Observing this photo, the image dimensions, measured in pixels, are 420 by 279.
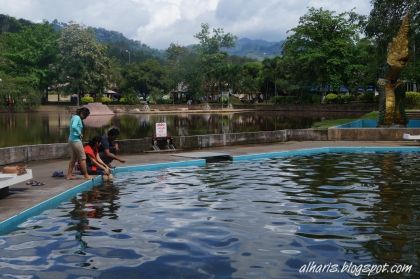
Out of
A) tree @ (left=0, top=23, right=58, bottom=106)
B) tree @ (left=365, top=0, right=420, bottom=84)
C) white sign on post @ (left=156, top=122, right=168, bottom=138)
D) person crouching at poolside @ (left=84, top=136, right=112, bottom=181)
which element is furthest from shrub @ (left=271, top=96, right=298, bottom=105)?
person crouching at poolside @ (left=84, top=136, right=112, bottom=181)

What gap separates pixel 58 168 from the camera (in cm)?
1600

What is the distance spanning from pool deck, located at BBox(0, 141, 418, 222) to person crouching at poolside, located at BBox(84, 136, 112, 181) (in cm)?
59

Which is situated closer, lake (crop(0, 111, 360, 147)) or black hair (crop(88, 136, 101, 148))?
black hair (crop(88, 136, 101, 148))

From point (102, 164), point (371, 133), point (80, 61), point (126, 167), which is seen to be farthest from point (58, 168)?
point (80, 61)

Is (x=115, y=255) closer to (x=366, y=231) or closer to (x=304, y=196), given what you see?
(x=366, y=231)

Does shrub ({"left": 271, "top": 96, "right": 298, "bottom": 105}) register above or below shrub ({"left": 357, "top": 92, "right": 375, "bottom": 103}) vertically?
above

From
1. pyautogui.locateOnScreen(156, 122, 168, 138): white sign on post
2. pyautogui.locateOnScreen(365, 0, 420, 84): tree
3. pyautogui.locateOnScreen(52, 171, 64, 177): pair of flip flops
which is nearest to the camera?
pyautogui.locateOnScreen(52, 171, 64, 177): pair of flip flops

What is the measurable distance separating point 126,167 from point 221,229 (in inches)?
316

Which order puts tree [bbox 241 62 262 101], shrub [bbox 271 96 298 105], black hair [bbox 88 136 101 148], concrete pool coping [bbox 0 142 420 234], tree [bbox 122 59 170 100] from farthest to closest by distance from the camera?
tree [bbox 122 59 170 100] → tree [bbox 241 62 262 101] → shrub [bbox 271 96 298 105] → black hair [bbox 88 136 101 148] → concrete pool coping [bbox 0 142 420 234]

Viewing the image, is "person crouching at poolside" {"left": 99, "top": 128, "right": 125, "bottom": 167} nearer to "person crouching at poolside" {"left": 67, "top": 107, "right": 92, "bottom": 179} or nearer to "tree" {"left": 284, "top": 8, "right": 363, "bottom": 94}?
"person crouching at poolside" {"left": 67, "top": 107, "right": 92, "bottom": 179}

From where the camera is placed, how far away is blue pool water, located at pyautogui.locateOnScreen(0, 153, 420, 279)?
718cm

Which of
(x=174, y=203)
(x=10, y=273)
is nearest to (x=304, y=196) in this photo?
(x=174, y=203)

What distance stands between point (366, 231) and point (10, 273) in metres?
5.90

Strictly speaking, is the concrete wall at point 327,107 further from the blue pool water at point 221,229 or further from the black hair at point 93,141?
the black hair at point 93,141
